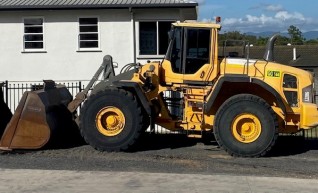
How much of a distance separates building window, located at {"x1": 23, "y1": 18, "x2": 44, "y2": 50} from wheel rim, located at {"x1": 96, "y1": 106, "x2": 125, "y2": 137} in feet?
41.0

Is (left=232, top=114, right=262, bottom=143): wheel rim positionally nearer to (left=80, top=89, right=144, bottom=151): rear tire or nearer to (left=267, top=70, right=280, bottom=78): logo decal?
(left=267, top=70, right=280, bottom=78): logo decal

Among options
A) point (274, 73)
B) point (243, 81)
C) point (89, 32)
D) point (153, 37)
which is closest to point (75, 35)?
point (89, 32)

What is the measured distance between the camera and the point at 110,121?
12.2m

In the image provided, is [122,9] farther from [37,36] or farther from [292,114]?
[292,114]

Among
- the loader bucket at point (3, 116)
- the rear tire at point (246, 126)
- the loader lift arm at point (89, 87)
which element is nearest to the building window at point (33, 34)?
the loader bucket at point (3, 116)

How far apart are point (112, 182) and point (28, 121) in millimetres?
3674

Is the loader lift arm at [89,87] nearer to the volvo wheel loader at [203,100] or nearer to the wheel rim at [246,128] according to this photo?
the volvo wheel loader at [203,100]

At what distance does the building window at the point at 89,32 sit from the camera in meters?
23.5

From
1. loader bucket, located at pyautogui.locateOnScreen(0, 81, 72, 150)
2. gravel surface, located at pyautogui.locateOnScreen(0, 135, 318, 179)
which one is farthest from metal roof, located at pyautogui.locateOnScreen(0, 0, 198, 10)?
loader bucket, located at pyautogui.locateOnScreen(0, 81, 72, 150)

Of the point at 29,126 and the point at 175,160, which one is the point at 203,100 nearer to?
the point at 175,160

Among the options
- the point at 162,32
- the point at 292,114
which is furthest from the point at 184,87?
the point at 162,32

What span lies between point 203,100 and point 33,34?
43.6ft

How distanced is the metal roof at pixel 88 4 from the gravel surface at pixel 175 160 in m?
9.89

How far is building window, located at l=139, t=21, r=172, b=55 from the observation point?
22.9 m
